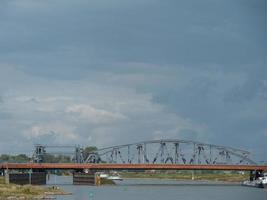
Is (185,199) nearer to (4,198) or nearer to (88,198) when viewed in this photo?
(88,198)

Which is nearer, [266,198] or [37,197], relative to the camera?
[37,197]

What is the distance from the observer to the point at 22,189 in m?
146

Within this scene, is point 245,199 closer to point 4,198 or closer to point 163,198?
point 163,198

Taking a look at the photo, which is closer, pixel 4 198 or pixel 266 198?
pixel 4 198

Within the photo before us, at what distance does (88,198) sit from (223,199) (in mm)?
28243

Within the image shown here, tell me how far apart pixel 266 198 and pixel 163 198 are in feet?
72.7

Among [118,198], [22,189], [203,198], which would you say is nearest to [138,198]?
[118,198]

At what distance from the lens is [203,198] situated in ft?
499

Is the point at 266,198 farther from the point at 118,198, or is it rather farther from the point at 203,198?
the point at 118,198

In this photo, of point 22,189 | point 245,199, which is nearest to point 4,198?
point 22,189

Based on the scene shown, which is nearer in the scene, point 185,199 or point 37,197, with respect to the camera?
point 37,197

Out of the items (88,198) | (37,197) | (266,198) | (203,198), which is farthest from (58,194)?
(266,198)

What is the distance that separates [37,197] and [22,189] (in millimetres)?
13264

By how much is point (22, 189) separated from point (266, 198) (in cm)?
5190
